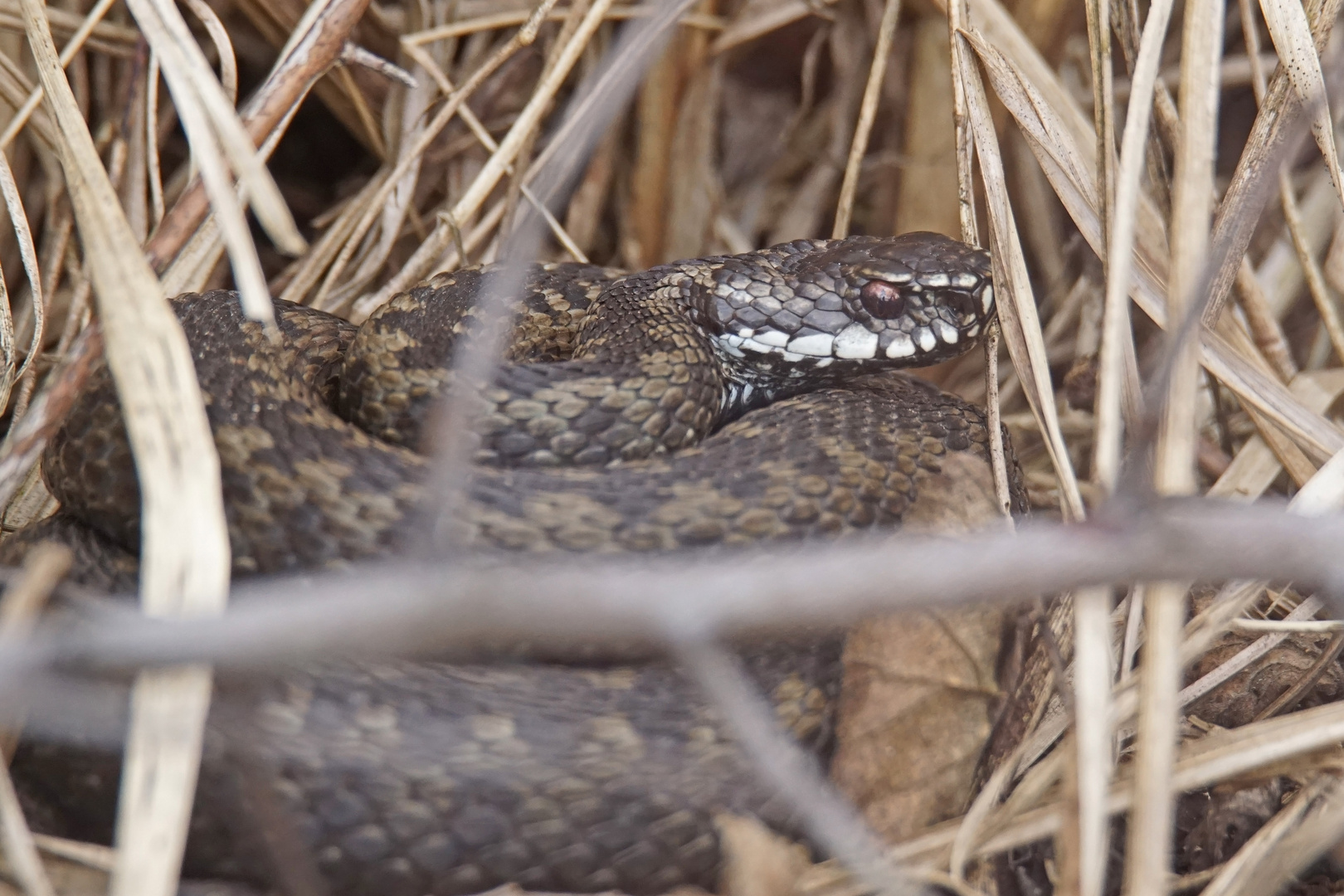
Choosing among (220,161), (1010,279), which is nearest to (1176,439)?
(1010,279)

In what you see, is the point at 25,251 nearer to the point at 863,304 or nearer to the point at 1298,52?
the point at 863,304

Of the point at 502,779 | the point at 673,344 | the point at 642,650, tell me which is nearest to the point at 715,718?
the point at 642,650

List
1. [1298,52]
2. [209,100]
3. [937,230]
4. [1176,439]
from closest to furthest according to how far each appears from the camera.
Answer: [209,100] < [1176,439] < [1298,52] < [937,230]

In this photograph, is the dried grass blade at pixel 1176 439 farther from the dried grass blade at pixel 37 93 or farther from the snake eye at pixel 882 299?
the dried grass blade at pixel 37 93

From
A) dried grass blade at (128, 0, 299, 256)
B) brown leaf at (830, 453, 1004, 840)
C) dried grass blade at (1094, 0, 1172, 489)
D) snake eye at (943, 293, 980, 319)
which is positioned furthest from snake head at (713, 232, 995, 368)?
dried grass blade at (128, 0, 299, 256)

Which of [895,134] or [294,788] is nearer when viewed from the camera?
[294,788]

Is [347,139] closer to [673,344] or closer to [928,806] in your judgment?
[673,344]

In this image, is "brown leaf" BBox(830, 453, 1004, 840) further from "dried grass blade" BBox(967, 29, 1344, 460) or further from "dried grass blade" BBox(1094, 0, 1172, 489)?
"dried grass blade" BBox(967, 29, 1344, 460)

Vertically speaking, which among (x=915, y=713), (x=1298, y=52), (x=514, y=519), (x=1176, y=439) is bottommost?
(x=915, y=713)
